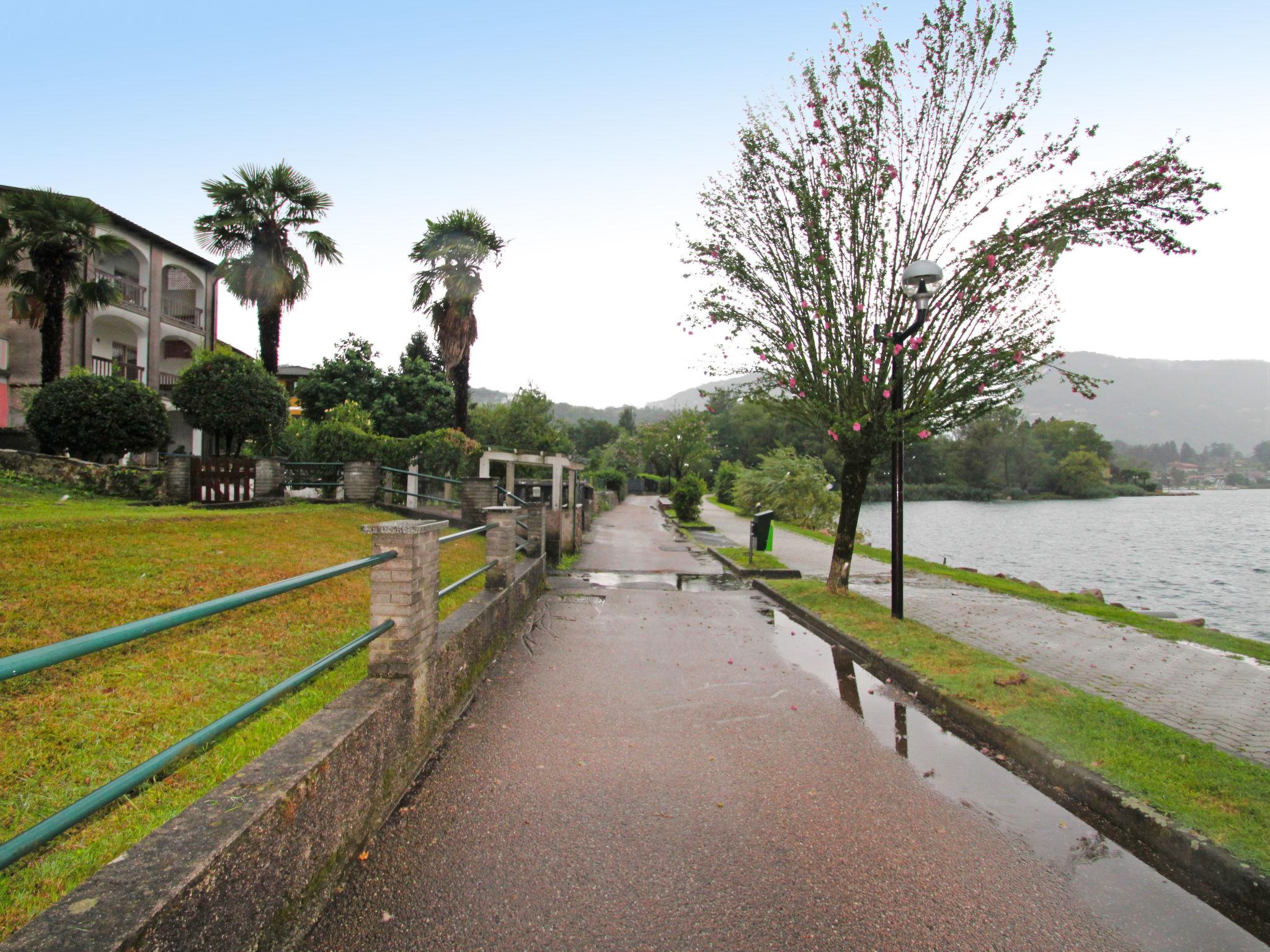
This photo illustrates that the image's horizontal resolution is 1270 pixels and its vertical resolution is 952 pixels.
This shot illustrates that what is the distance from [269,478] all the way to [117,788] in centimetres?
1317

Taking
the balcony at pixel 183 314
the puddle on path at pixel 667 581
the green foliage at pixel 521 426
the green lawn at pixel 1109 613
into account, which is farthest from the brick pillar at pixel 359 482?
the green foliage at pixel 521 426

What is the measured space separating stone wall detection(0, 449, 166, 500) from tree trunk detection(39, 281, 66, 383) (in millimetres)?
5633

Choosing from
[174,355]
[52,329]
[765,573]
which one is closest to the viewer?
[765,573]

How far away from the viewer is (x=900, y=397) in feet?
29.4

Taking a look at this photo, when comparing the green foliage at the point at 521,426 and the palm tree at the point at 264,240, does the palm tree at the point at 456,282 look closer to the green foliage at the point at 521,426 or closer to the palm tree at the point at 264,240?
the palm tree at the point at 264,240

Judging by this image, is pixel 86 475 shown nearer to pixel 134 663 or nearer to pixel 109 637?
pixel 134 663

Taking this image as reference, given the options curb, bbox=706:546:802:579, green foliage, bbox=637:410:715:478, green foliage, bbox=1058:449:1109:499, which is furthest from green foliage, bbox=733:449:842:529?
green foliage, bbox=1058:449:1109:499

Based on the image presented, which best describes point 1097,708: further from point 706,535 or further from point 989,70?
point 706,535

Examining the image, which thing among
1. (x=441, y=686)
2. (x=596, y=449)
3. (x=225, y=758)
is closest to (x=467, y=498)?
(x=441, y=686)

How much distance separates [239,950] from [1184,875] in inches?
153

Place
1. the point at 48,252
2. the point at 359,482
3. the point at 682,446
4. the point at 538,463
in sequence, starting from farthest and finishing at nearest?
1. the point at 682,446
2. the point at 48,252
3. the point at 538,463
4. the point at 359,482

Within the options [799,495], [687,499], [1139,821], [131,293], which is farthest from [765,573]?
[131,293]

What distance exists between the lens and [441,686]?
443cm

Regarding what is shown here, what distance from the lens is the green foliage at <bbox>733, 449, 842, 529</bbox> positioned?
33.6 metres
